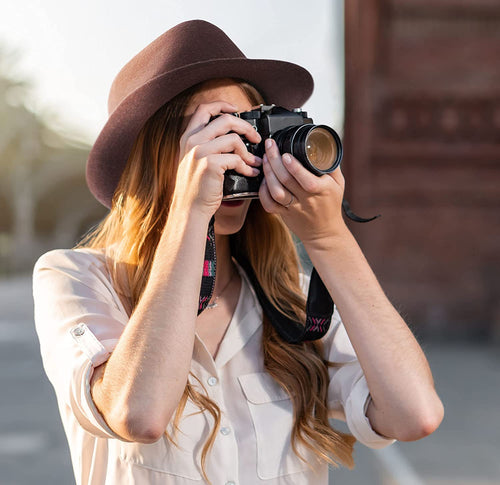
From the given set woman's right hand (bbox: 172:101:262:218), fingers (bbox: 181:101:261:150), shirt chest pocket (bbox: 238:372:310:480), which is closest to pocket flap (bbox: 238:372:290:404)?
shirt chest pocket (bbox: 238:372:310:480)

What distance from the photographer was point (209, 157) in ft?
4.13

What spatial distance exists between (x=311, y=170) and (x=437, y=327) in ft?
27.2

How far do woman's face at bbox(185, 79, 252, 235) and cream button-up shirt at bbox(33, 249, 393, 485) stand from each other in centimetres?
20

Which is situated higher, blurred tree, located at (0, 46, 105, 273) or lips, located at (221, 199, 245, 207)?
lips, located at (221, 199, 245, 207)

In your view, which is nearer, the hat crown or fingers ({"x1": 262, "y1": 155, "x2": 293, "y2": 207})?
fingers ({"x1": 262, "y1": 155, "x2": 293, "y2": 207})

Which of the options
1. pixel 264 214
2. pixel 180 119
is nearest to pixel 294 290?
pixel 264 214

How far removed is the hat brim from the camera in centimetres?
141

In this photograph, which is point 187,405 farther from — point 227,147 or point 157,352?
point 227,147

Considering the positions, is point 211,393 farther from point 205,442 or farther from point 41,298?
point 41,298

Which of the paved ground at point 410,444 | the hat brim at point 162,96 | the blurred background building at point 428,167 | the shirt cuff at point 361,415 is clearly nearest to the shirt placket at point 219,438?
the shirt cuff at point 361,415

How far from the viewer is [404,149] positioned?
9.13 metres

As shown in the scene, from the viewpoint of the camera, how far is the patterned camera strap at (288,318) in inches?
52.9

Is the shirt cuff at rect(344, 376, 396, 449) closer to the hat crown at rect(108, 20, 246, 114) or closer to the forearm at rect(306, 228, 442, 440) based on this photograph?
the forearm at rect(306, 228, 442, 440)

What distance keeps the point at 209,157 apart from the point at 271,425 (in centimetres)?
51
